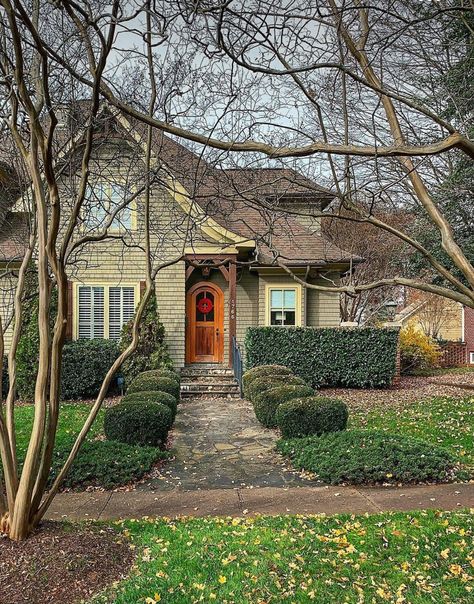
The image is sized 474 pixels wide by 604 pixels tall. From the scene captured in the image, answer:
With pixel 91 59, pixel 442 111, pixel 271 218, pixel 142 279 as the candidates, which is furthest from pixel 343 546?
pixel 142 279

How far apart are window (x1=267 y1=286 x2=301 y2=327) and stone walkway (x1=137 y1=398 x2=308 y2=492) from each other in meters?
4.52

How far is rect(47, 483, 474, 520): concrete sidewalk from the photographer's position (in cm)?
520

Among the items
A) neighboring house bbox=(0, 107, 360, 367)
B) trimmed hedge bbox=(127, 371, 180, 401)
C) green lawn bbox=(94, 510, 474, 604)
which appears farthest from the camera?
neighboring house bbox=(0, 107, 360, 367)

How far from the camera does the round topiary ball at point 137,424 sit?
24.8 feet

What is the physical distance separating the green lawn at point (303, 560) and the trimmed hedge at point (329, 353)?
9.42 m

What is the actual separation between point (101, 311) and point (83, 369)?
2.13m

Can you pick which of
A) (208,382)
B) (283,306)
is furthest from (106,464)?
(283,306)

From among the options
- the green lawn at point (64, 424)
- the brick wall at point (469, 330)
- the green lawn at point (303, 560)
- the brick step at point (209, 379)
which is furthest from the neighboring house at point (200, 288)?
the brick wall at point (469, 330)

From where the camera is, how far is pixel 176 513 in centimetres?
523

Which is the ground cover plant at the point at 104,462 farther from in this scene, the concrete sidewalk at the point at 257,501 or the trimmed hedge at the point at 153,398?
the trimmed hedge at the point at 153,398

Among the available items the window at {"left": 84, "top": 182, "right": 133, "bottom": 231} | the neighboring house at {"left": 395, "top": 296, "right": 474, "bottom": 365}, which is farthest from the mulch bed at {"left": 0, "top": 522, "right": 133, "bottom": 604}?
the neighboring house at {"left": 395, "top": 296, "right": 474, "bottom": 365}

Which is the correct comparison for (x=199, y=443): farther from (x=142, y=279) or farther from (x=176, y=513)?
(x=142, y=279)

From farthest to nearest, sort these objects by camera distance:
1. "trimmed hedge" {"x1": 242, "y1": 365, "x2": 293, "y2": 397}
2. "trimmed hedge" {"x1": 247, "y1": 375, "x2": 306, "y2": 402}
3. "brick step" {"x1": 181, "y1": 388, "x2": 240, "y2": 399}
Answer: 1. "brick step" {"x1": 181, "y1": 388, "x2": 240, "y2": 399}
2. "trimmed hedge" {"x1": 242, "y1": 365, "x2": 293, "y2": 397}
3. "trimmed hedge" {"x1": 247, "y1": 375, "x2": 306, "y2": 402}

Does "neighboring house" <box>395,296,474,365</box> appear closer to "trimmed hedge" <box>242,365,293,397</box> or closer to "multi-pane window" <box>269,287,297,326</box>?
"multi-pane window" <box>269,287,297,326</box>
